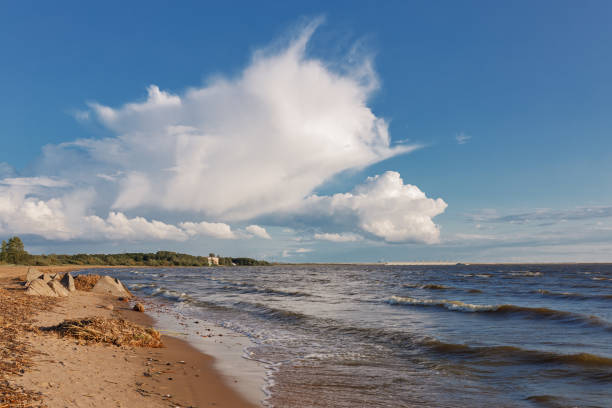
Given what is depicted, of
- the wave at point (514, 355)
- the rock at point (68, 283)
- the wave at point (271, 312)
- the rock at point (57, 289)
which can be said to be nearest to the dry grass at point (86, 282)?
the rock at point (68, 283)

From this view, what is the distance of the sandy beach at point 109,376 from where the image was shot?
7.10m

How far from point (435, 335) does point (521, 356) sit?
416cm

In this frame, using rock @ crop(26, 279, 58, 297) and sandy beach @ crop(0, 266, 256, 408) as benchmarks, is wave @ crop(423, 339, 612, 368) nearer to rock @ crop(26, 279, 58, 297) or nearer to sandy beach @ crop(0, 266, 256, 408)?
sandy beach @ crop(0, 266, 256, 408)

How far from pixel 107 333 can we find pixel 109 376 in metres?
4.12

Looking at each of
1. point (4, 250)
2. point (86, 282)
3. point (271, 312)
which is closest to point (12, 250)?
point (4, 250)

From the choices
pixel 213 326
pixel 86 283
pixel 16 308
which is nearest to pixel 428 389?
pixel 213 326

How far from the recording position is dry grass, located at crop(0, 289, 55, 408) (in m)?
6.19

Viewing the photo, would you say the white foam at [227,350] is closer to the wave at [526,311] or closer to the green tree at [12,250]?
the wave at [526,311]

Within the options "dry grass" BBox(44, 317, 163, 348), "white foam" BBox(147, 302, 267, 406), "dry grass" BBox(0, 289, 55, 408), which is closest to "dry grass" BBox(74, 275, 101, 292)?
"white foam" BBox(147, 302, 267, 406)

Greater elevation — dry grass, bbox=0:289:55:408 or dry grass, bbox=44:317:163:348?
dry grass, bbox=0:289:55:408

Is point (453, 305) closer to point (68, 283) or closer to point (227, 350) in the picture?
point (227, 350)

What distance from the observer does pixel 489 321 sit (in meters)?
21.2

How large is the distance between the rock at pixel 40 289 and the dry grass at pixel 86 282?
27.7 feet

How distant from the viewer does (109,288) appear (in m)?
33.3
